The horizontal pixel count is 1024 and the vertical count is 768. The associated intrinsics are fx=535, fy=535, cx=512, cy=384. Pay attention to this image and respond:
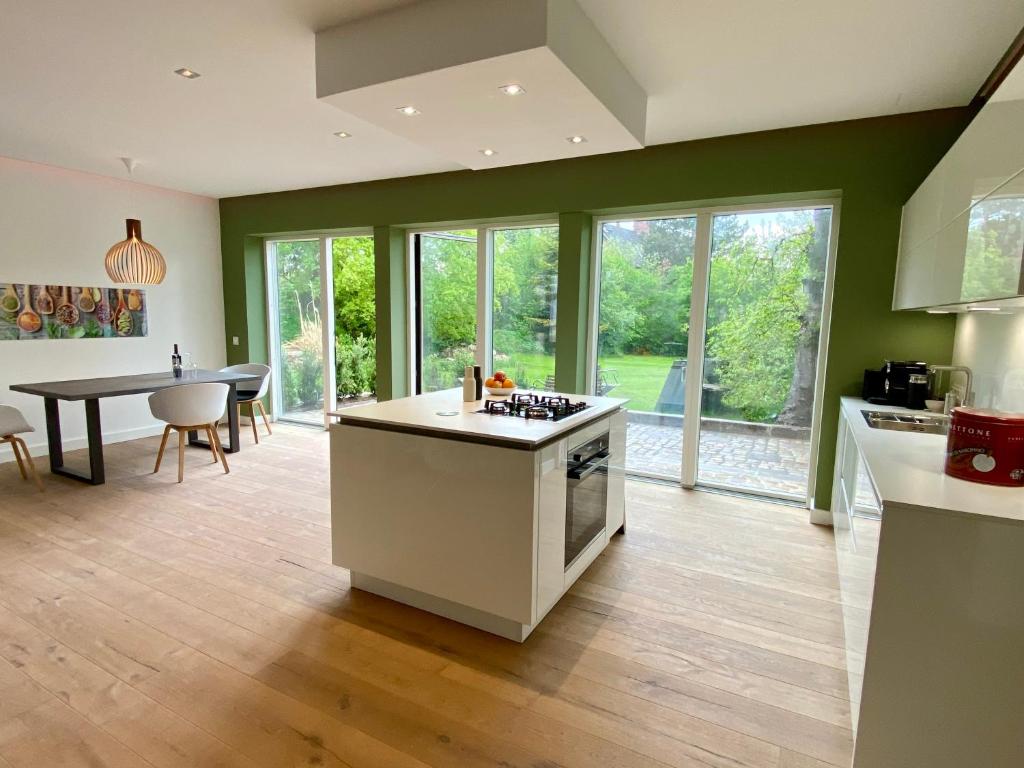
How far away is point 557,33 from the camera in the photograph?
81.9 inches

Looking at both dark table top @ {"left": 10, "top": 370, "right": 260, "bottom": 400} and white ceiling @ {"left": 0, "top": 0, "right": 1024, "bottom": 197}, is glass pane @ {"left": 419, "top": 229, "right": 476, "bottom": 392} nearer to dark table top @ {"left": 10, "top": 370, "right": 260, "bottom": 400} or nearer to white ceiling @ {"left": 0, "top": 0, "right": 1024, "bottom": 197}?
white ceiling @ {"left": 0, "top": 0, "right": 1024, "bottom": 197}

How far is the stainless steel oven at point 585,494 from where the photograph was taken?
8.54 ft

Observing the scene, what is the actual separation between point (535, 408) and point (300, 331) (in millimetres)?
4737

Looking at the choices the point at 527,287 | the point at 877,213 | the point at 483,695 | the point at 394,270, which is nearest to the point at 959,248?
the point at 877,213

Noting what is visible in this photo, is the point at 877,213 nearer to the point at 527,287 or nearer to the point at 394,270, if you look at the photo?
the point at 527,287

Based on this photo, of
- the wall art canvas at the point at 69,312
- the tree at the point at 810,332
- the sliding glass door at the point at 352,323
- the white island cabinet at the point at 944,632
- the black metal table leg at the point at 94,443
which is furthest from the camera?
the sliding glass door at the point at 352,323

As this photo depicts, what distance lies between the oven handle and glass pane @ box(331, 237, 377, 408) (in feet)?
11.8

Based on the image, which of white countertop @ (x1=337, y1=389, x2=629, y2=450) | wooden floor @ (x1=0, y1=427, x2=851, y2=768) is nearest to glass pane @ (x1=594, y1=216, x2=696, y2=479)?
wooden floor @ (x1=0, y1=427, x2=851, y2=768)

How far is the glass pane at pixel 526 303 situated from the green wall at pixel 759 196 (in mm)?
284

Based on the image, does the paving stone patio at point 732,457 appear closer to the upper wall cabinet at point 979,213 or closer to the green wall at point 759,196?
the green wall at point 759,196

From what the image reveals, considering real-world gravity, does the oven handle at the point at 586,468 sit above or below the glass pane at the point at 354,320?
below

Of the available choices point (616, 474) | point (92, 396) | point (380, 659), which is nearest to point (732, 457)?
point (616, 474)

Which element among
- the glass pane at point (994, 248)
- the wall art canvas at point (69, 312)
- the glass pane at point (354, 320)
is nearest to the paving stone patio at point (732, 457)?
the glass pane at point (994, 248)

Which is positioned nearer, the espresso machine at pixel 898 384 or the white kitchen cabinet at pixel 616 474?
the espresso machine at pixel 898 384
